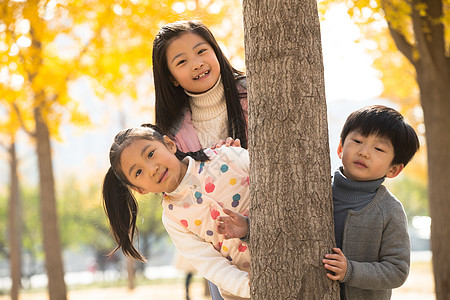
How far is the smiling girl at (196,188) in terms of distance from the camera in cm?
254

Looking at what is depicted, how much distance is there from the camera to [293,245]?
2.10 meters

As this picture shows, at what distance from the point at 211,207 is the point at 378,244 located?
2.30 feet

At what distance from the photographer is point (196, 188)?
260 cm

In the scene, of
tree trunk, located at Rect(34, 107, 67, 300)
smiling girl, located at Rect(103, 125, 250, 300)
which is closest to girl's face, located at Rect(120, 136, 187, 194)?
smiling girl, located at Rect(103, 125, 250, 300)

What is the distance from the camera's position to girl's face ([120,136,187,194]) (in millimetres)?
2535

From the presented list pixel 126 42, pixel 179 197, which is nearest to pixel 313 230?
pixel 179 197

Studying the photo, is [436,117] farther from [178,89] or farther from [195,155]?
[195,155]

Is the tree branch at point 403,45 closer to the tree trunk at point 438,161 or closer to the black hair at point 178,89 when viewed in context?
the tree trunk at point 438,161

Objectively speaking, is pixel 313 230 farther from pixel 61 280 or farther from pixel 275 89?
pixel 61 280

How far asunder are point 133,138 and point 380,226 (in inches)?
41.6

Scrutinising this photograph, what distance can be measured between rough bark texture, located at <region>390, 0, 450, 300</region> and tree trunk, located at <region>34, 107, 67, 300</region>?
5010 millimetres

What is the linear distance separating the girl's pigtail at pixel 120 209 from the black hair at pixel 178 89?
351 millimetres

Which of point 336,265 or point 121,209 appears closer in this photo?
point 336,265

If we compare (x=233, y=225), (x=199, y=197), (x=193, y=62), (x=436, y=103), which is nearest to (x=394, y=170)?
(x=233, y=225)
